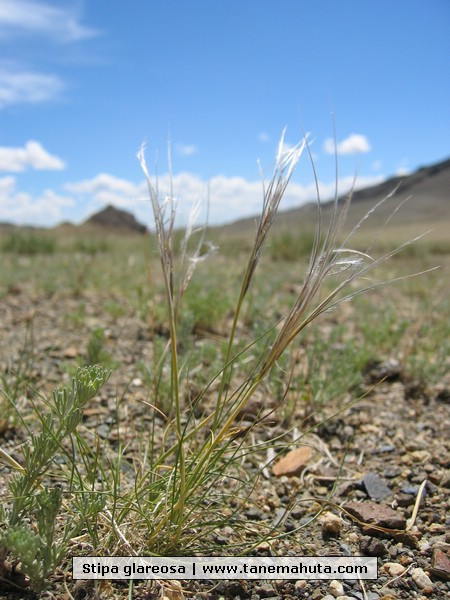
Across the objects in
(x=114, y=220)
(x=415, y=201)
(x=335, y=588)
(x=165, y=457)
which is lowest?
(x=335, y=588)

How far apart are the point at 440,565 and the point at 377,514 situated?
278 millimetres

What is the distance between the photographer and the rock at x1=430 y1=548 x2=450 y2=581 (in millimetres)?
1653

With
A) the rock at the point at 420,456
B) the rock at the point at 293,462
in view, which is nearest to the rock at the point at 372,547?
the rock at the point at 293,462

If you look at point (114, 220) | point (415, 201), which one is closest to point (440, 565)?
point (114, 220)

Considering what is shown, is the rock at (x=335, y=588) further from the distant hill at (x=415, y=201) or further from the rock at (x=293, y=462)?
the distant hill at (x=415, y=201)

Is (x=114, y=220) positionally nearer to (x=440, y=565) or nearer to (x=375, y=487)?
(x=375, y=487)

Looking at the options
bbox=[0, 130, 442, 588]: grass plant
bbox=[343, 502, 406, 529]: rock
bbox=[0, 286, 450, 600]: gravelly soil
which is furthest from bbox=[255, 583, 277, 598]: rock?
bbox=[343, 502, 406, 529]: rock

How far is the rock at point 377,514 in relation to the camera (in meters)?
1.86

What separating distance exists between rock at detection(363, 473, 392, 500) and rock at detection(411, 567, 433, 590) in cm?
40

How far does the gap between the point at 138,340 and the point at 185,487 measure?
7.73 ft

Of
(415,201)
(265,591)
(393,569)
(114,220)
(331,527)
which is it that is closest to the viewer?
(265,591)

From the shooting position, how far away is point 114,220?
36.5m

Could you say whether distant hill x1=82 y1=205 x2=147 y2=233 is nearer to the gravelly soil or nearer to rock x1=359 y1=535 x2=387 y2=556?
the gravelly soil

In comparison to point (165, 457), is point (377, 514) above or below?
below
